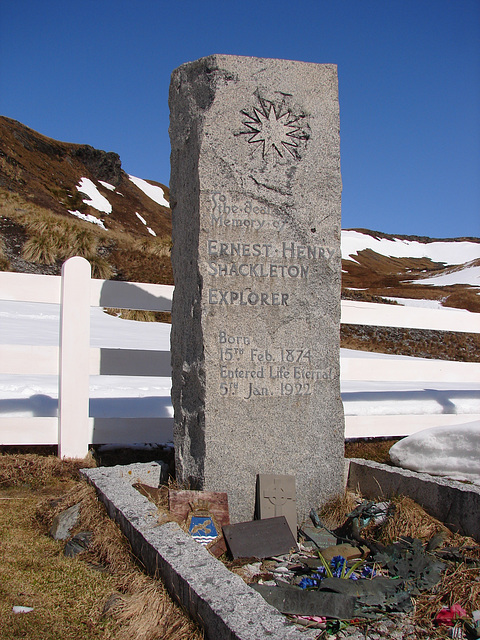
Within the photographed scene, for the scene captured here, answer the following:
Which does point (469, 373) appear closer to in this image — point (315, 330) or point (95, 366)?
point (315, 330)

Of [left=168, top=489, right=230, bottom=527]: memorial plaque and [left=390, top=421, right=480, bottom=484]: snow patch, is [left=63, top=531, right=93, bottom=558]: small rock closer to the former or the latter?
[left=168, top=489, right=230, bottom=527]: memorial plaque

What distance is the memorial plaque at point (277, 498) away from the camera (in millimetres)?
3381

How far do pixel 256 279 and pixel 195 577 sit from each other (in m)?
1.85

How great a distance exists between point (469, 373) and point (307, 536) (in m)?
3.21

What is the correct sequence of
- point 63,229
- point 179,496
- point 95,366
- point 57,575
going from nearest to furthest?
point 57,575
point 179,496
point 95,366
point 63,229

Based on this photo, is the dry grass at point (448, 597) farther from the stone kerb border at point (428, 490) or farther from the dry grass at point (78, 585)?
the dry grass at point (78, 585)

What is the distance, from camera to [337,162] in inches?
145

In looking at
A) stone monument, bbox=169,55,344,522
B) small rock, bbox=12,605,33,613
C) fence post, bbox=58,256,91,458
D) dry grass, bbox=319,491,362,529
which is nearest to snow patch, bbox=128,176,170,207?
fence post, bbox=58,256,91,458

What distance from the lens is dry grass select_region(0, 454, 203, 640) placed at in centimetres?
213

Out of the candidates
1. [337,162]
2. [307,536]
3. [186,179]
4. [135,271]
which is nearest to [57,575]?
[307,536]

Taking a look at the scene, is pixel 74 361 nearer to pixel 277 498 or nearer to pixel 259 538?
pixel 277 498

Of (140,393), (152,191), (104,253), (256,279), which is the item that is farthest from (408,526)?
(152,191)

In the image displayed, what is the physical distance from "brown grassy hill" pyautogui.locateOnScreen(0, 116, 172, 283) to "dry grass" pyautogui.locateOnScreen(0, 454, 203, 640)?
720cm

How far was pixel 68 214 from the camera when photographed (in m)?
28.0
